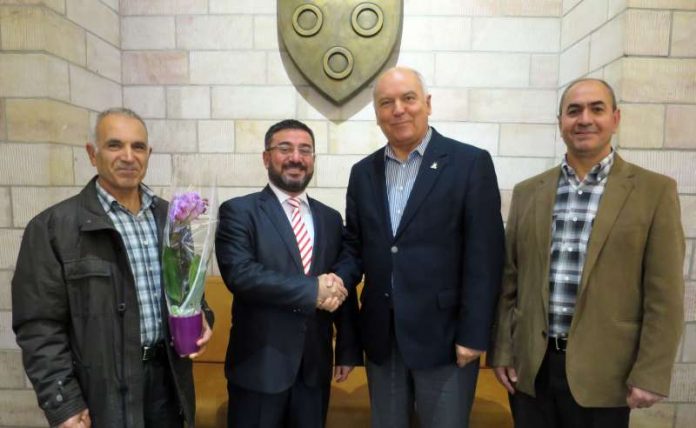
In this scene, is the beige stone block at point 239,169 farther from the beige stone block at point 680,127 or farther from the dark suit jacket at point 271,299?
the beige stone block at point 680,127

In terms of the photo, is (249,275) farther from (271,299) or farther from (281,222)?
(281,222)

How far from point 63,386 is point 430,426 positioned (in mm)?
1231

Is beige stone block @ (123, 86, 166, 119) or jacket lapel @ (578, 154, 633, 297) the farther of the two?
beige stone block @ (123, 86, 166, 119)

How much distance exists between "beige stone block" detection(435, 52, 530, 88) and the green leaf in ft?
6.90

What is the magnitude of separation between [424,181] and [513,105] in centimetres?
166

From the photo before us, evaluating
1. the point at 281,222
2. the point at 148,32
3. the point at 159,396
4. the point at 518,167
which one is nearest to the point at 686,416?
the point at 518,167

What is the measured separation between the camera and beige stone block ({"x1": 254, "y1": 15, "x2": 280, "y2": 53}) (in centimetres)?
273

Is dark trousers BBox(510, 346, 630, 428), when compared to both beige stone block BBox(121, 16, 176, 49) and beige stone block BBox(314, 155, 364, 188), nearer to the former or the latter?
beige stone block BBox(314, 155, 364, 188)

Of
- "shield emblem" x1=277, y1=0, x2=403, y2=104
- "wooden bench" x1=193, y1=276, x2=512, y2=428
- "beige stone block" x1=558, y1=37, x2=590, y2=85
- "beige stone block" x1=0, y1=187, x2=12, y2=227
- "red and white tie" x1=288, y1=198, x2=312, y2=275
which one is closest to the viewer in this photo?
"red and white tie" x1=288, y1=198, x2=312, y2=275

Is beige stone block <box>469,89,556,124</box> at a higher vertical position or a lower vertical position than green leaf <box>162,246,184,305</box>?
higher

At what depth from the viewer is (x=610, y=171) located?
1387mm

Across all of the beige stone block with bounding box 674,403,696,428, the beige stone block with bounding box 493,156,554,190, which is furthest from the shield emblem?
the beige stone block with bounding box 674,403,696,428

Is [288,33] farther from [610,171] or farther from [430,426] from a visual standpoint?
[430,426]

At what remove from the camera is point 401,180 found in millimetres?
1550
